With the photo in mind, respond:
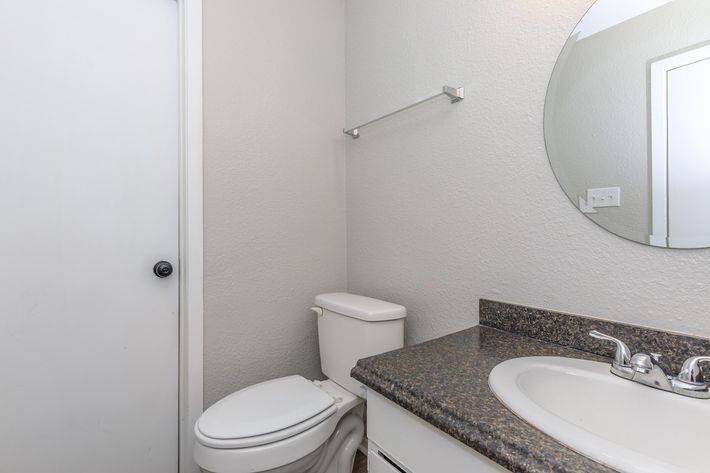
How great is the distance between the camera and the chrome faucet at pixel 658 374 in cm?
56

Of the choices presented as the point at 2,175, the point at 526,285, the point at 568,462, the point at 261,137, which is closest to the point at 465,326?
the point at 526,285

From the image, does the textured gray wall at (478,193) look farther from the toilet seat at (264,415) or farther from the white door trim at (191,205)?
the white door trim at (191,205)

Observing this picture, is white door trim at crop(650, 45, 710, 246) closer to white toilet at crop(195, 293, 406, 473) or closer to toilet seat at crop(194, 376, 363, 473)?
white toilet at crop(195, 293, 406, 473)

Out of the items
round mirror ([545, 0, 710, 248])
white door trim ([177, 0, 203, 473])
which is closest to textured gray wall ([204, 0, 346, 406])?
white door trim ([177, 0, 203, 473])

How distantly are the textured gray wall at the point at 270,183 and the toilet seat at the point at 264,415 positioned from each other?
260mm

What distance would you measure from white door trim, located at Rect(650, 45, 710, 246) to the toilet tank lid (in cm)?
74

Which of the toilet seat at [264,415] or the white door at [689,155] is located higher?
the white door at [689,155]

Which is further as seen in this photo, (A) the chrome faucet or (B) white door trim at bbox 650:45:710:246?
(B) white door trim at bbox 650:45:710:246

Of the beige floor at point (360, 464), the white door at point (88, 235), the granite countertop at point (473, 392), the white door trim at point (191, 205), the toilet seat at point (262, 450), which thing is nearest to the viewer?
the granite countertop at point (473, 392)

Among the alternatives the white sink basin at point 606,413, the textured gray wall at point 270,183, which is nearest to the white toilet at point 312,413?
the textured gray wall at point 270,183

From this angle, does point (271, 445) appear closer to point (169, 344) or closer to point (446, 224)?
point (169, 344)

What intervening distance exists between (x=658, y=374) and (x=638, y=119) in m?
0.54

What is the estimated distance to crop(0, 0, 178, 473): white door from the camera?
1062 millimetres

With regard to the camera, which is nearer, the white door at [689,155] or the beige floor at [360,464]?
the white door at [689,155]
